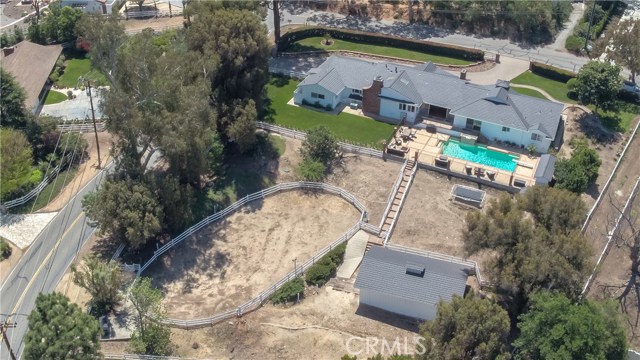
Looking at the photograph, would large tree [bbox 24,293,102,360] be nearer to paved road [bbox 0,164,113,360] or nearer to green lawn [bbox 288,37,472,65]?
paved road [bbox 0,164,113,360]

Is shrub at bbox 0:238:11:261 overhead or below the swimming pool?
below

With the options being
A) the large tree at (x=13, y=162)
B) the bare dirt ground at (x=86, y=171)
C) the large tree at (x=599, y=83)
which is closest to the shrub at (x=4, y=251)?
the bare dirt ground at (x=86, y=171)

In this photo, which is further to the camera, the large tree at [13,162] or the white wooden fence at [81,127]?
the white wooden fence at [81,127]

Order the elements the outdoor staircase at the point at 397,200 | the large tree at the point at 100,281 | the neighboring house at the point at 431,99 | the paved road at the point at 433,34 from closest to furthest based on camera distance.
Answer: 1. the large tree at the point at 100,281
2. the outdoor staircase at the point at 397,200
3. the neighboring house at the point at 431,99
4. the paved road at the point at 433,34

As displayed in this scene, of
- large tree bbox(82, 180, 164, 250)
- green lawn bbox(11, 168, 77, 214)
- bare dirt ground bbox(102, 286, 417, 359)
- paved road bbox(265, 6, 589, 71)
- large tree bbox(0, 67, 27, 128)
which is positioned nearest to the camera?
bare dirt ground bbox(102, 286, 417, 359)

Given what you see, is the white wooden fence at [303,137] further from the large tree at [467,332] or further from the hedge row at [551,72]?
the hedge row at [551,72]

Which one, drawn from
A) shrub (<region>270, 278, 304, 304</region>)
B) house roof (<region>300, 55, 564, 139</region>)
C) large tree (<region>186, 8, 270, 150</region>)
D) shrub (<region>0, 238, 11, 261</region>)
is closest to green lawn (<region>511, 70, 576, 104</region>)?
house roof (<region>300, 55, 564, 139</region>)
